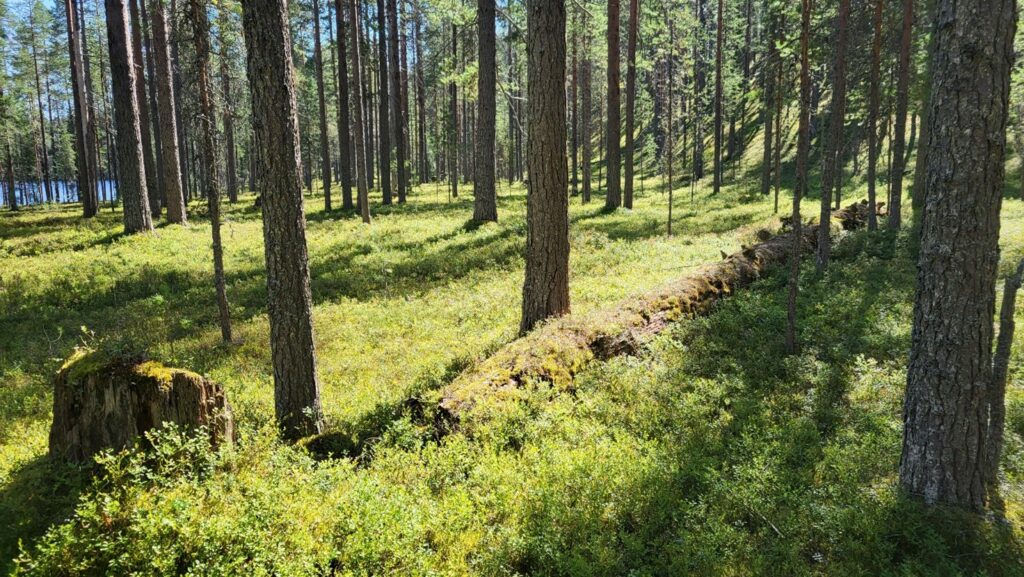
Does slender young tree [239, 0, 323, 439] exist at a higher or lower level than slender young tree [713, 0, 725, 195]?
lower

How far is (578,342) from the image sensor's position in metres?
7.83

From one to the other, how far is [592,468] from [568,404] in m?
1.52

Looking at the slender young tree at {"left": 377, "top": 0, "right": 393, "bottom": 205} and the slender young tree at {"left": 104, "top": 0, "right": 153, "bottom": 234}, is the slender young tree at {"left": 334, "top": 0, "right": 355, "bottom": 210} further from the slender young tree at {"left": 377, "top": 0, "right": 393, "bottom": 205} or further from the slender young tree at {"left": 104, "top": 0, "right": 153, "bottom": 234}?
the slender young tree at {"left": 104, "top": 0, "right": 153, "bottom": 234}

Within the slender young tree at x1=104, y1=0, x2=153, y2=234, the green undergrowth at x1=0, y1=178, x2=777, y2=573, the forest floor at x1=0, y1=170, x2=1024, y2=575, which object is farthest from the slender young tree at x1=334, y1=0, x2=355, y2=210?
the forest floor at x1=0, y1=170, x2=1024, y2=575

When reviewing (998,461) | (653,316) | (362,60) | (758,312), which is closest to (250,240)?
(362,60)

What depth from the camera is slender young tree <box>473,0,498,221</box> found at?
17.6m

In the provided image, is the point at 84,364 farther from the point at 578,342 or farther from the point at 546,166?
the point at 546,166

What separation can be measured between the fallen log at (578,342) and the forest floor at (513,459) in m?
0.35

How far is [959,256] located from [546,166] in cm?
544

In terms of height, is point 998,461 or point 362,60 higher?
point 362,60

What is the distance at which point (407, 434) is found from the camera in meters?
5.80

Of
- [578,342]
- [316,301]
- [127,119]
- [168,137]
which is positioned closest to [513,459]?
[578,342]

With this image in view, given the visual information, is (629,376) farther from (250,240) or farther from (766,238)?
(250,240)

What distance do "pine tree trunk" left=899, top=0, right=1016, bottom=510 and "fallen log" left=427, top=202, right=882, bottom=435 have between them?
12.9 feet
